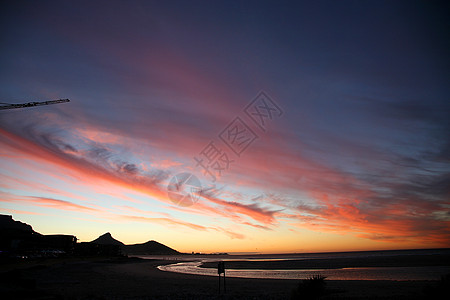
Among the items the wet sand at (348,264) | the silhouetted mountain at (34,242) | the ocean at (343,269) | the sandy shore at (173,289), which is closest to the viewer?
the sandy shore at (173,289)

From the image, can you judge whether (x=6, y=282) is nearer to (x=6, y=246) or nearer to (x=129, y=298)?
(x=129, y=298)

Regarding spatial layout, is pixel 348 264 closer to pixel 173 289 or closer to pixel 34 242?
pixel 173 289

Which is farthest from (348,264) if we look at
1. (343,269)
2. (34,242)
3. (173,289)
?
(34,242)

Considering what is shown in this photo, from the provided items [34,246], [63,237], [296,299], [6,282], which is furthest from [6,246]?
[296,299]

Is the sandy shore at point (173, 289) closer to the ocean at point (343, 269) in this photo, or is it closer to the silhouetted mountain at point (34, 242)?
the ocean at point (343, 269)

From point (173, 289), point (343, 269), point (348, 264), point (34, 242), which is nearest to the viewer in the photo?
point (173, 289)

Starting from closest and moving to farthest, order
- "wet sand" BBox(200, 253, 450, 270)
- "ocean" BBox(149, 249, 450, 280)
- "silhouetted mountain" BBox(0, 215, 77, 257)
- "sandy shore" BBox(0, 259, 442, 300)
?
1. "sandy shore" BBox(0, 259, 442, 300)
2. "ocean" BBox(149, 249, 450, 280)
3. "wet sand" BBox(200, 253, 450, 270)
4. "silhouetted mountain" BBox(0, 215, 77, 257)

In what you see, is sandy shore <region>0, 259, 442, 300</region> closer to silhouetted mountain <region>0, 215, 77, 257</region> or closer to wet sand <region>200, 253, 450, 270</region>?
wet sand <region>200, 253, 450, 270</region>

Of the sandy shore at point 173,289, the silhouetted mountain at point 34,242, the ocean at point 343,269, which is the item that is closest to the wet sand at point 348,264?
the ocean at point 343,269

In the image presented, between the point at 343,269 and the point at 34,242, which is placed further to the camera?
the point at 34,242

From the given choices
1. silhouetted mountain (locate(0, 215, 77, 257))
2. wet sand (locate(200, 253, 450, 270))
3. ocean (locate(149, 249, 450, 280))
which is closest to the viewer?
ocean (locate(149, 249, 450, 280))

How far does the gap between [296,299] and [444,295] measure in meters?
7.67

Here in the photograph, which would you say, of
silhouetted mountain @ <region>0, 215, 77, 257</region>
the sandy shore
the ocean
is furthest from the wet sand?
silhouetted mountain @ <region>0, 215, 77, 257</region>

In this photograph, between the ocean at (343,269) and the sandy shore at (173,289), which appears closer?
the sandy shore at (173,289)
